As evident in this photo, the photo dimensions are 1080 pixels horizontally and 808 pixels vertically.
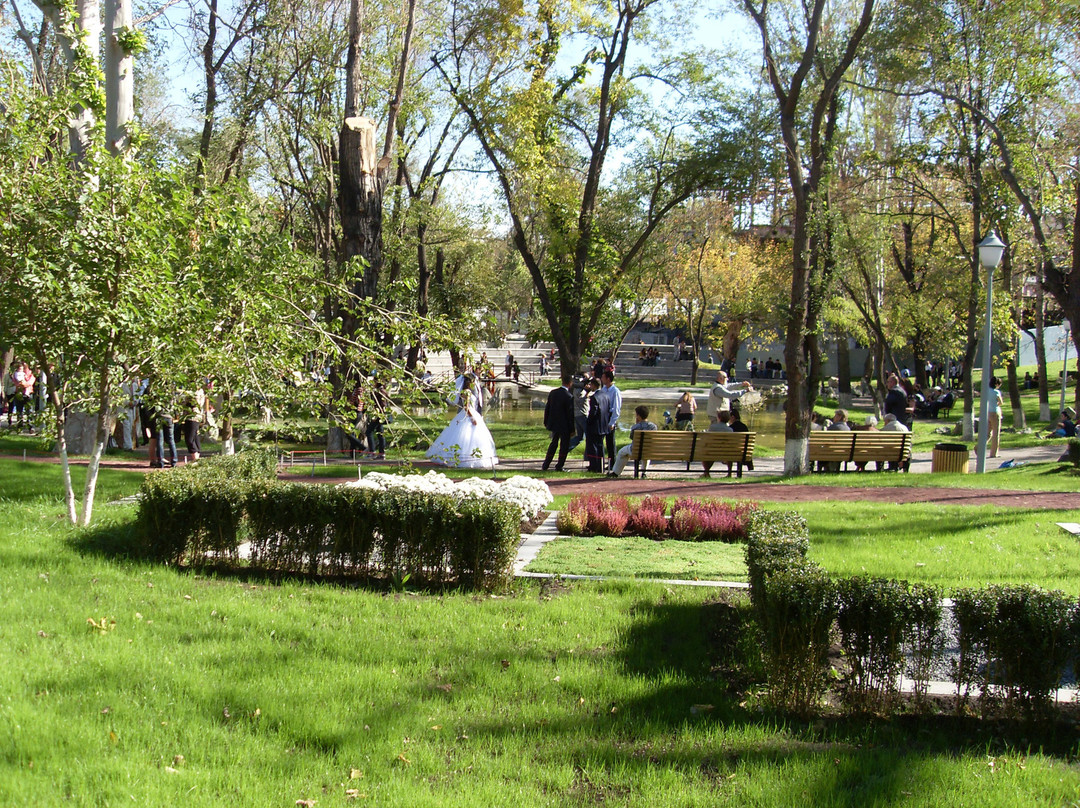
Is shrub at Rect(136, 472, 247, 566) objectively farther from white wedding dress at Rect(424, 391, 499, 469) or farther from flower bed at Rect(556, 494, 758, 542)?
white wedding dress at Rect(424, 391, 499, 469)

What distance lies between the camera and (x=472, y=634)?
242 inches

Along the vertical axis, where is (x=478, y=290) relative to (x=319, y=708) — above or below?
above

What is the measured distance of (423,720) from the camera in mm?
4703

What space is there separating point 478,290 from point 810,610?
39660 millimetres

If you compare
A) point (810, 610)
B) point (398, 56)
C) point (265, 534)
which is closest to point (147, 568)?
point (265, 534)

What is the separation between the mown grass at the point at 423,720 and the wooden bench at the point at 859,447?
10.1m

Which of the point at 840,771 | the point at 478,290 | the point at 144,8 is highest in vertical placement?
the point at 144,8

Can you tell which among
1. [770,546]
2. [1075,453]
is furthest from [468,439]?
[1075,453]

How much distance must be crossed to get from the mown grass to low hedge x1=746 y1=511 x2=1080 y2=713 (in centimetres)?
20

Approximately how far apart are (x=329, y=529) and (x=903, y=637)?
4916 mm

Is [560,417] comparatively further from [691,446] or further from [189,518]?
[189,518]

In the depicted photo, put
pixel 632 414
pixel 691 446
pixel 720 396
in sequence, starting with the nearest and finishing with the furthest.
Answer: pixel 691 446
pixel 720 396
pixel 632 414

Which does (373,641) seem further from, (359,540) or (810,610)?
(810,610)

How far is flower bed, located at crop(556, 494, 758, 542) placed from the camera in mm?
10422
